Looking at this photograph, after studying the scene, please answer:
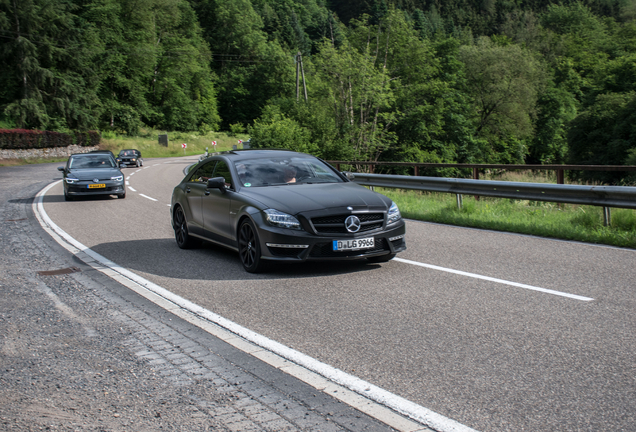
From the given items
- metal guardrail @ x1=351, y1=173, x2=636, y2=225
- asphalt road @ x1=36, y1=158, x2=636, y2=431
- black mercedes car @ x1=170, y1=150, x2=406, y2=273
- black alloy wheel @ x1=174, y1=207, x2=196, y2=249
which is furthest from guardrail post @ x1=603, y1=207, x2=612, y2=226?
black alloy wheel @ x1=174, y1=207, x2=196, y2=249

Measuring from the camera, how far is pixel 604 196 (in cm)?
991

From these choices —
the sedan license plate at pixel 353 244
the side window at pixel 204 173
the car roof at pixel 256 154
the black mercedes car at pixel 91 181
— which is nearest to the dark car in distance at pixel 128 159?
the black mercedes car at pixel 91 181

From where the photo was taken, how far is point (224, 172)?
8641mm

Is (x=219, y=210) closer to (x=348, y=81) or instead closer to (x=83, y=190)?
(x=83, y=190)

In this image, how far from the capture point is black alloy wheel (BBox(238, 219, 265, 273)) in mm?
7301

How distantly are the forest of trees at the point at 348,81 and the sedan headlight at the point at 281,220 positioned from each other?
23311 mm

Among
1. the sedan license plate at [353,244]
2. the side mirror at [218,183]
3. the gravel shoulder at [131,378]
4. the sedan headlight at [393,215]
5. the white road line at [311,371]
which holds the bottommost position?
the white road line at [311,371]

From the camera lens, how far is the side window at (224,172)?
329 inches

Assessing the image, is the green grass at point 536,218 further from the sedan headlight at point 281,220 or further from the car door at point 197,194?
the car door at point 197,194

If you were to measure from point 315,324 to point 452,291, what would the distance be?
1.75 metres

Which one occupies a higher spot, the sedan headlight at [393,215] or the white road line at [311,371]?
the sedan headlight at [393,215]

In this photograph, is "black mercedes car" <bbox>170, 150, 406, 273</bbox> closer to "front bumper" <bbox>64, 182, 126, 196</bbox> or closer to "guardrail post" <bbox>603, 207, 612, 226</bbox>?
"guardrail post" <bbox>603, 207, 612, 226</bbox>

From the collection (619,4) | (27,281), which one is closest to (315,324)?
(27,281)

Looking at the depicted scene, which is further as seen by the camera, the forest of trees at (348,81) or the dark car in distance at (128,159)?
the dark car in distance at (128,159)
